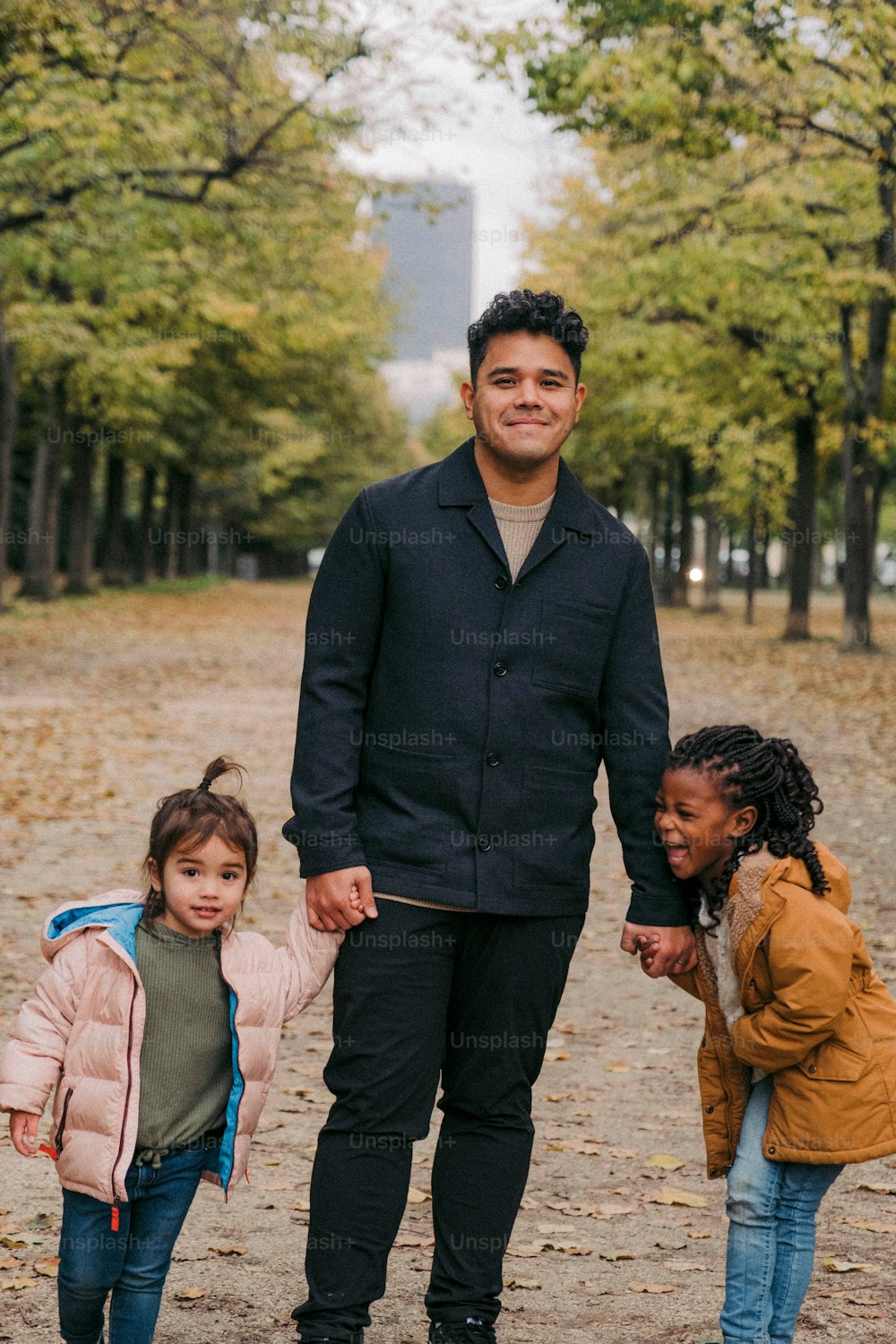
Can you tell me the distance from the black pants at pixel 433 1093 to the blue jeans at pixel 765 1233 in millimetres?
480

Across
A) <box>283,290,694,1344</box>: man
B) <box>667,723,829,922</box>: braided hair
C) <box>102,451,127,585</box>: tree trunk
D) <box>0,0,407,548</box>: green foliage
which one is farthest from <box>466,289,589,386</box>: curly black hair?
<box>102,451,127,585</box>: tree trunk

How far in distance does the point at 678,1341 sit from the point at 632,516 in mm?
51709

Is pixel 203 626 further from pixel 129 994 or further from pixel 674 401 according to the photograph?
pixel 129 994

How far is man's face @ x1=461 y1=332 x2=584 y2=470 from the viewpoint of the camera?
128 inches

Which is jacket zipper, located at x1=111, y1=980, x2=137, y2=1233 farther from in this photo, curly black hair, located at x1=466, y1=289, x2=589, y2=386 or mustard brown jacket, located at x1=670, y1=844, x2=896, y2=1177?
curly black hair, located at x1=466, y1=289, x2=589, y2=386

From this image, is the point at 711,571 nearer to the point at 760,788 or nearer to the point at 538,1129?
the point at 538,1129

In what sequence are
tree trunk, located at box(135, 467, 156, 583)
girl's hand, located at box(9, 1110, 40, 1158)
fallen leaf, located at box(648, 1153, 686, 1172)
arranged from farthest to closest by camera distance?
tree trunk, located at box(135, 467, 156, 583) < fallen leaf, located at box(648, 1153, 686, 1172) < girl's hand, located at box(9, 1110, 40, 1158)

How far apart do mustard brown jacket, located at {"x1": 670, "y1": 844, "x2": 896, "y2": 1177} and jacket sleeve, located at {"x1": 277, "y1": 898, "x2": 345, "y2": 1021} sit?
839 mm

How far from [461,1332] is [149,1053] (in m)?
0.95

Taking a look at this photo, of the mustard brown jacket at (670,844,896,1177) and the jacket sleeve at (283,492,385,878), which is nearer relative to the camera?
the mustard brown jacket at (670,844,896,1177)

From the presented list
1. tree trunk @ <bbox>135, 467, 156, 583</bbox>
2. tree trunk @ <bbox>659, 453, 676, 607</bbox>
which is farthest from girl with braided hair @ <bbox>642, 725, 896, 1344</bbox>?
tree trunk @ <bbox>135, 467, 156, 583</bbox>

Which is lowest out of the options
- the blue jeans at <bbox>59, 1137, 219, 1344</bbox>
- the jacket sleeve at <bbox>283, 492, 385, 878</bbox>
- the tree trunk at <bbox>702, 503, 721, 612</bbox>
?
the blue jeans at <bbox>59, 1137, 219, 1344</bbox>

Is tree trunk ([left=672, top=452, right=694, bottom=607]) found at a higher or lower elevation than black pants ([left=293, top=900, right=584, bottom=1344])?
higher

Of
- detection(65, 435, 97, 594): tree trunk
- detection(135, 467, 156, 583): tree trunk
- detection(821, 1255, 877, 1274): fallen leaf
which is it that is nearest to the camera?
detection(821, 1255, 877, 1274): fallen leaf
